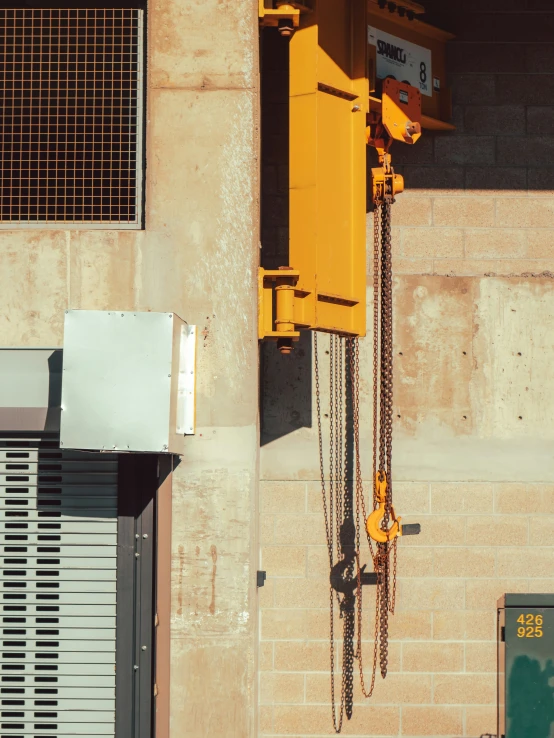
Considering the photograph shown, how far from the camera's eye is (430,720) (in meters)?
8.93

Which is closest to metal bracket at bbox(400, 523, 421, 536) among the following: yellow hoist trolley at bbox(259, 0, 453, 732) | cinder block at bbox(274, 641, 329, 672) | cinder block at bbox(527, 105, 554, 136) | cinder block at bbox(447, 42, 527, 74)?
yellow hoist trolley at bbox(259, 0, 453, 732)

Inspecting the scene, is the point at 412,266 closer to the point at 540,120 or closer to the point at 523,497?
the point at 540,120

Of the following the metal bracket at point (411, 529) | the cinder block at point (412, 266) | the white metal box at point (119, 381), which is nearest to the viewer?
the white metal box at point (119, 381)

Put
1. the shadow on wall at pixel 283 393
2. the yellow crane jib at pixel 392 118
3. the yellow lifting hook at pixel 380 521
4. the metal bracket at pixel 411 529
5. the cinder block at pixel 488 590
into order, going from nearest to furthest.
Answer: the yellow lifting hook at pixel 380 521 < the metal bracket at pixel 411 529 < the yellow crane jib at pixel 392 118 < the cinder block at pixel 488 590 < the shadow on wall at pixel 283 393

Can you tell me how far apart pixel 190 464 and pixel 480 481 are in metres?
3.02

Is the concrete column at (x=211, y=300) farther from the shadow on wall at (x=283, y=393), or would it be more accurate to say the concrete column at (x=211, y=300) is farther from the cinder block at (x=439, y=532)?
the cinder block at (x=439, y=532)

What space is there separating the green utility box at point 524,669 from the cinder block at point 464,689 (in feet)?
0.31

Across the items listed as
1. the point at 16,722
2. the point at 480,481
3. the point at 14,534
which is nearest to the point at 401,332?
the point at 480,481

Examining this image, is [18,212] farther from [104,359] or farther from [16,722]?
[16,722]

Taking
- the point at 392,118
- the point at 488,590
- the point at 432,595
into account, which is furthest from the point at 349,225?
the point at 488,590

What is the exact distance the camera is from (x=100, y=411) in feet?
22.0

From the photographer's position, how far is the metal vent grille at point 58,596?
7.26m

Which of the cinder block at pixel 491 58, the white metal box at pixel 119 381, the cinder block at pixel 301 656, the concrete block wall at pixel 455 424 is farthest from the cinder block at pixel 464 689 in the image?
the cinder block at pixel 491 58

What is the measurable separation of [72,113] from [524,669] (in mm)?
6045
